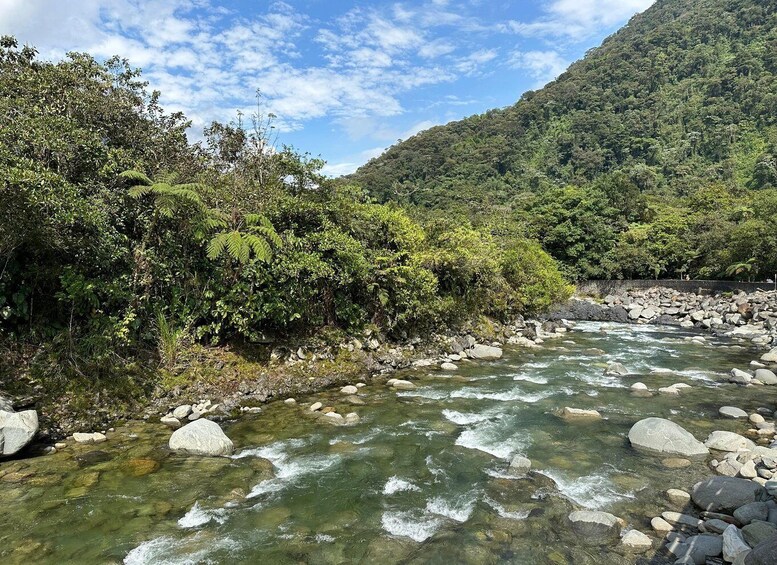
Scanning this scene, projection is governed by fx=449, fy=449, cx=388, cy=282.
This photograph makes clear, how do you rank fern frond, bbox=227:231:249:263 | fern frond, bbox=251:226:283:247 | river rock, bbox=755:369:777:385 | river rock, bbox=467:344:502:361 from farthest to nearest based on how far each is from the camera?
river rock, bbox=467:344:502:361 → river rock, bbox=755:369:777:385 → fern frond, bbox=251:226:283:247 → fern frond, bbox=227:231:249:263

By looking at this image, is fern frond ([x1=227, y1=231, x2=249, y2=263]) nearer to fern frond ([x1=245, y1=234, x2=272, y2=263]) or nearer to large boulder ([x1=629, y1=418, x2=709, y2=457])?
fern frond ([x1=245, y1=234, x2=272, y2=263])

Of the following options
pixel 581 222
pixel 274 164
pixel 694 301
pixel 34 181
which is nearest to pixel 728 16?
pixel 581 222

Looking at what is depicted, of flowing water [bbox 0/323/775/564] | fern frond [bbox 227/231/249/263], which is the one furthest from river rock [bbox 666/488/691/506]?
fern frond [bbox 227/231/249/263]

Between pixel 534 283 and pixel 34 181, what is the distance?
2251 centimetres

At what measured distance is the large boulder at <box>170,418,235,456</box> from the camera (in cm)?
829

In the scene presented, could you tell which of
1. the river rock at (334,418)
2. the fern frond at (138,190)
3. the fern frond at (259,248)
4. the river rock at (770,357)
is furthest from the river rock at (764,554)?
the river rock at (770,357)

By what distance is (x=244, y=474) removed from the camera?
24.8 ft

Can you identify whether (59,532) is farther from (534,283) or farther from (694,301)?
(694,301)

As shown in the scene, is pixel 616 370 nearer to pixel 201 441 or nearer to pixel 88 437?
pixel 201 441

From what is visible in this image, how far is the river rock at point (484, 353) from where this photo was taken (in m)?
17.2

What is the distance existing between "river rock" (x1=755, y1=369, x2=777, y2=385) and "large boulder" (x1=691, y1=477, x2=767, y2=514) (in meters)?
8.41

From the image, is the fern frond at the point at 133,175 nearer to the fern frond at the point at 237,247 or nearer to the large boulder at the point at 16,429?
the fern frond at the point at 237,247

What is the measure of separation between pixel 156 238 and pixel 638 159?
96994 mm

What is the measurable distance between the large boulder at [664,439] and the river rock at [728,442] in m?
0.24
